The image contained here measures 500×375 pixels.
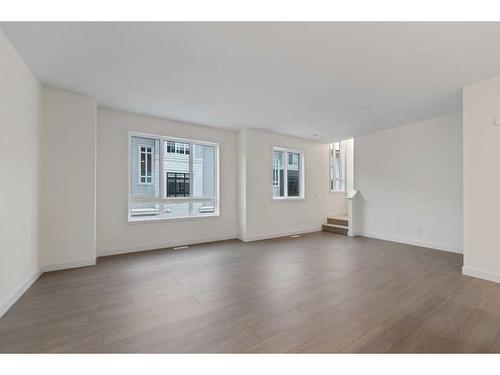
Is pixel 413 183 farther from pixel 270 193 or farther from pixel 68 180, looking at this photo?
Result: pixel 68 180

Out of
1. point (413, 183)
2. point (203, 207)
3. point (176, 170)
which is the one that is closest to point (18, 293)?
point (176, 170)

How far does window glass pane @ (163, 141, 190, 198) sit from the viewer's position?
4.71 m

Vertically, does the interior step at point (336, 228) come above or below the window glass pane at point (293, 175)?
below

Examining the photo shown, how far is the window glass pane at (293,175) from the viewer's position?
632cm

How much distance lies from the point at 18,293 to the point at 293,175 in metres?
5.70

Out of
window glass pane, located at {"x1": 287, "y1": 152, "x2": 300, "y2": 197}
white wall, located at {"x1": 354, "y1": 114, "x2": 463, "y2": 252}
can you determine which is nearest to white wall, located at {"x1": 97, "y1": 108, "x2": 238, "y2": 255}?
window glass pane, located at {"x1": 287, "y1": 152, "x2": 300, "y2": 197}

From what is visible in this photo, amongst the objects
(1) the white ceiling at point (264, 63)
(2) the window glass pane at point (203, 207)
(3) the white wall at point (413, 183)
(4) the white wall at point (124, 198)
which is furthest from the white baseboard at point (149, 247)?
(3) the white wall at point (413, 183)

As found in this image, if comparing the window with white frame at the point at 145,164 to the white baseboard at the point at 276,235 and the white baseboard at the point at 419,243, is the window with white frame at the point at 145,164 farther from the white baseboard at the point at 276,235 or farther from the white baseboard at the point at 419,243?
the white baseboard at the point at 419,243

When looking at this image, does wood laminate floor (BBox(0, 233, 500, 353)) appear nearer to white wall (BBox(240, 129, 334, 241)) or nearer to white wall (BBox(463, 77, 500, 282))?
white wall (BBox(463, 77, 500, 282))

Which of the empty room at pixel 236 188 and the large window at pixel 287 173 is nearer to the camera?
the empty room at pixel 236 188

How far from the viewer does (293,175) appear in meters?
6.41

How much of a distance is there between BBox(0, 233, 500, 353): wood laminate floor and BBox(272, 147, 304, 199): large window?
263cm
